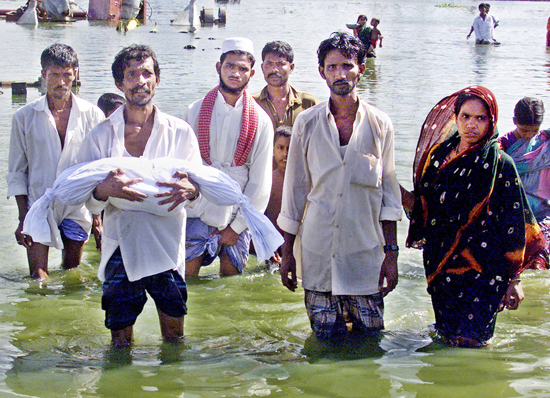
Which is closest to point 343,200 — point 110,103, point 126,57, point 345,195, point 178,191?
point 345,195

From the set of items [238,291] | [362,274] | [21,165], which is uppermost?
[21,165]

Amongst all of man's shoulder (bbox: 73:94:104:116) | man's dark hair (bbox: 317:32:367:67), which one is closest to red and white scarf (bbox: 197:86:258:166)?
man's shoulder (bbox: 73:94:104:116)

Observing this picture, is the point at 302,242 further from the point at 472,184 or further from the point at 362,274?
the point at 472,184

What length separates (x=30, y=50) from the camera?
23625 millimetres

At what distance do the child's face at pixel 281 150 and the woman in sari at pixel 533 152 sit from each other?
169 cm

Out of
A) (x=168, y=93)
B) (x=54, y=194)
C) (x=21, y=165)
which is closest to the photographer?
(x=54, y=194)

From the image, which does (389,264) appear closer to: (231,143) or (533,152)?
(231,143)

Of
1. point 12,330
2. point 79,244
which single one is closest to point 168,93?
point 79,244

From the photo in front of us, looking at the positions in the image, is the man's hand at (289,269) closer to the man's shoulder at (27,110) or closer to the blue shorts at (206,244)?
the blue shorts at (206,244)

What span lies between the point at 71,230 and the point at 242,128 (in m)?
1.51

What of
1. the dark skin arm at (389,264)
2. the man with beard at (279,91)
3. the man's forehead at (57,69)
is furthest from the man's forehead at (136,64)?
the man with beard at (279,91)

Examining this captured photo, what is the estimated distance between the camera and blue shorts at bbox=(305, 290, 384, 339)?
413cm

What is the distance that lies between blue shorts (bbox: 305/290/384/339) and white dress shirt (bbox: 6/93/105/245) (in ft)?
6.61

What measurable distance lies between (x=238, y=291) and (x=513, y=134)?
98.5 inches
